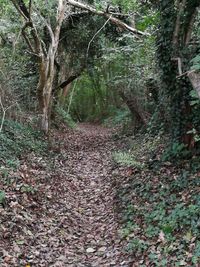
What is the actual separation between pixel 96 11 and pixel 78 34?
111 inches

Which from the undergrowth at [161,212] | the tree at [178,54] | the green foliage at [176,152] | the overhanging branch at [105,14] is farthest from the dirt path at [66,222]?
the overhanging branch at [105,14]

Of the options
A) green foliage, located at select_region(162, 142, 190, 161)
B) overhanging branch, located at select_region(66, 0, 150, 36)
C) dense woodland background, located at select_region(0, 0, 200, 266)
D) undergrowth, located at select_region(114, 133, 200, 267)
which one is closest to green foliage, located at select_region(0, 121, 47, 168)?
dense woodland background, located at select_region(0, 0, 200, 266)

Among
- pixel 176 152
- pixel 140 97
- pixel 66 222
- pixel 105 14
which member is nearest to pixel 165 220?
pixel 66 222

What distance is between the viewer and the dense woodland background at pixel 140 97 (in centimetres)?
630

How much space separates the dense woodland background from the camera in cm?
630

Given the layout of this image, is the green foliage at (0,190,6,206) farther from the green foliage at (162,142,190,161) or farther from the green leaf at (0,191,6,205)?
the green foliage at (162,142,190,161)

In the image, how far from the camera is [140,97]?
14.8m

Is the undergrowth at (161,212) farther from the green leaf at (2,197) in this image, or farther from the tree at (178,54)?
the green leaf at (2,197)

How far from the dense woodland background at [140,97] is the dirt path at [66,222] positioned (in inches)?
16.6

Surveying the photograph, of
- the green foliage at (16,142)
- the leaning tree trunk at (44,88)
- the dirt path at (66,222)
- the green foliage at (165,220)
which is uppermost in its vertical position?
the leaning tree trunk at (44,88)

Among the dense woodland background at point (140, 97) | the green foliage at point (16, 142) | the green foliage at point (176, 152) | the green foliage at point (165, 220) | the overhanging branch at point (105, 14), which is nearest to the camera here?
the green foliage at point (165, 220)

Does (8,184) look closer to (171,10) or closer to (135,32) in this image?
(171,10)

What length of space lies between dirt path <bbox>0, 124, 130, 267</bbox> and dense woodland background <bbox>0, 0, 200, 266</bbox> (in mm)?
423

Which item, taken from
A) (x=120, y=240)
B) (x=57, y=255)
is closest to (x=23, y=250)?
(x=57, y=255)
